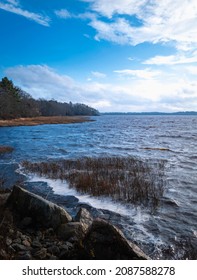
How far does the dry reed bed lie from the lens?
49.7 feet

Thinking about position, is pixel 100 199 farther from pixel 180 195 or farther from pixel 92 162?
pixel 92 162

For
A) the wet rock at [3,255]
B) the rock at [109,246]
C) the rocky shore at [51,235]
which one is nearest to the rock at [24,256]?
the rocky shore at [51,235]

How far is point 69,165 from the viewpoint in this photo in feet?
76.9

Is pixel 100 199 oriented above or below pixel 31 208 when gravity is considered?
below

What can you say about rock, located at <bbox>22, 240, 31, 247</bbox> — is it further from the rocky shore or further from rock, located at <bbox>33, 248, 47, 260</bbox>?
rock, located at <bbox>33, 248, 47, 260</bbox>

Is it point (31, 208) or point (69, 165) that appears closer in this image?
point (31, 208)

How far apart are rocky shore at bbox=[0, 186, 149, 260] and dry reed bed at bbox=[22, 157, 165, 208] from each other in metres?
4.71

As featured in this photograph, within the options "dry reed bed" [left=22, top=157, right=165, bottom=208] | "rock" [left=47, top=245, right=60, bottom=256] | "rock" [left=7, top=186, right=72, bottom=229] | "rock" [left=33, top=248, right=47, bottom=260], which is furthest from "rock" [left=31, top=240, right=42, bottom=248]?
"dry reed bed" [left=22, top=157, right=165, bottom=208]

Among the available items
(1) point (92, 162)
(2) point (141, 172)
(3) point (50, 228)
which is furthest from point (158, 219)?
(1) point (92, 162)

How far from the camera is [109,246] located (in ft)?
24.2

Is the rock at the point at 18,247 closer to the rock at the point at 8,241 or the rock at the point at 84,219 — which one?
the rock at the point at 8,241

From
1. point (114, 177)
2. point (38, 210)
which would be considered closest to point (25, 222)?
point (38, 210)
